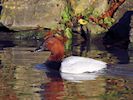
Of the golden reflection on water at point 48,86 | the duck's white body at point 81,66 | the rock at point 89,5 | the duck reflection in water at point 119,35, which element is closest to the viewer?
the golden reflection on water at point 48,86

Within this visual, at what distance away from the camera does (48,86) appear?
1168cm

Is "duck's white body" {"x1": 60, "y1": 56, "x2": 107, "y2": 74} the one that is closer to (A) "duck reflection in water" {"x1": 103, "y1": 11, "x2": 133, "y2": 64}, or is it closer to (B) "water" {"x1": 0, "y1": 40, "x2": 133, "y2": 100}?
(B) "water" {"x1": 0, "y1": 40, "x2": 133, "y2": 100}

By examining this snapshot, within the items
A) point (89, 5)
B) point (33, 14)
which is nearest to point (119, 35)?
point (89, 5)

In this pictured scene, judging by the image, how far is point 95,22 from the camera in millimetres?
23047

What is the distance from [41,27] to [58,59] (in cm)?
888

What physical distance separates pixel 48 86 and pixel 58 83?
1.62 ft

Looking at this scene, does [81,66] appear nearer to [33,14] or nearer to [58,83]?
[58,83]

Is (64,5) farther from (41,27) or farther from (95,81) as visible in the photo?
(95,81)

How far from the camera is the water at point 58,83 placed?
1057cm

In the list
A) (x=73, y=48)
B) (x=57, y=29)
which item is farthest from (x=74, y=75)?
(x=57, y=29)

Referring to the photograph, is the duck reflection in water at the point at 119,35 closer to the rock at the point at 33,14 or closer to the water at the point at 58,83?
the rock at the point at 33,14

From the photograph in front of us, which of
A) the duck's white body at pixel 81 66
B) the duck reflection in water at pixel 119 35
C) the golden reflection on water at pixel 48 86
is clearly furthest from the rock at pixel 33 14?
the duck's white body at pixel 81 66

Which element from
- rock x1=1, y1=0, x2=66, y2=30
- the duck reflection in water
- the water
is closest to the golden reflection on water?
the water

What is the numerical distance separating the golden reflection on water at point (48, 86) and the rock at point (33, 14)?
805cm
